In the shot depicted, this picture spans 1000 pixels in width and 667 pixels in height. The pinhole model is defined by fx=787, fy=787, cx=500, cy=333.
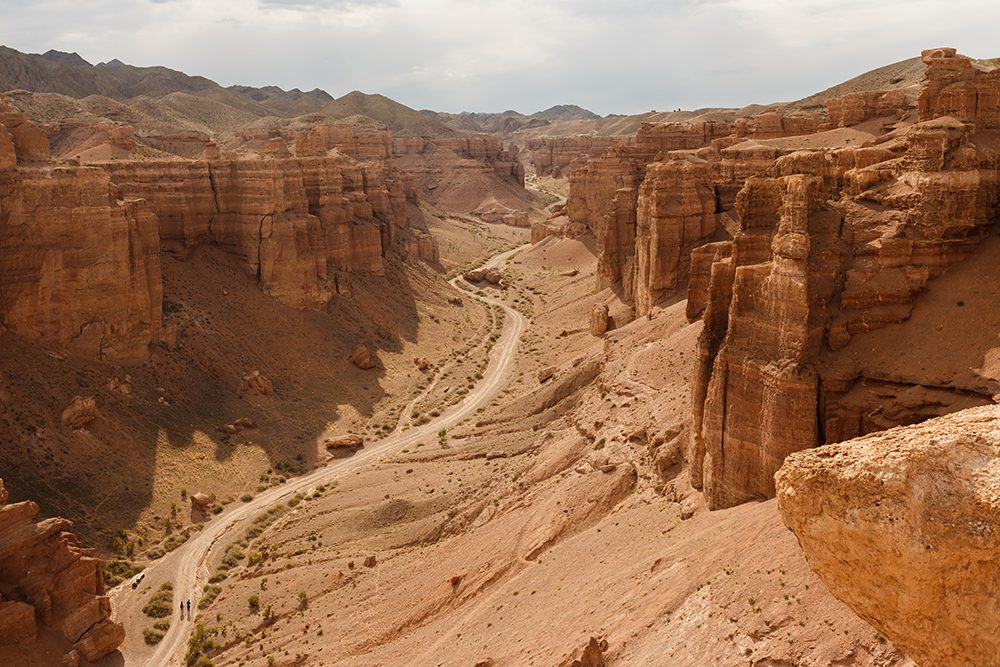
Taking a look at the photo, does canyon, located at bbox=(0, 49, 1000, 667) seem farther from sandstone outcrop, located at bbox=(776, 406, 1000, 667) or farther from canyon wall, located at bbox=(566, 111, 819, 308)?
canyon wall, located at bbox=(566, 111, 819, 308)

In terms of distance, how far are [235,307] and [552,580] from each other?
39061 mm

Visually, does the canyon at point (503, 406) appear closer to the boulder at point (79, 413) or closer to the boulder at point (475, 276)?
the boulder at point (79, 413)

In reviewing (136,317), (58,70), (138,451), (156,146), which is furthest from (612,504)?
(58,70)

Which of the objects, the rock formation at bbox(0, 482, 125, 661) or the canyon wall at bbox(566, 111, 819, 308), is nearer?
the rock formation at bbox(0, 482, 125, 661)

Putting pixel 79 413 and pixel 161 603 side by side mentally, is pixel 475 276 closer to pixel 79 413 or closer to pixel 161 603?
pixel 79 413

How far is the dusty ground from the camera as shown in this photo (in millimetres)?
19531

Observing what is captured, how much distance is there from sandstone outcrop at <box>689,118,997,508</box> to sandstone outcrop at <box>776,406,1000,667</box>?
12944 millimetres

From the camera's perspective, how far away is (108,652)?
29906 millimetres

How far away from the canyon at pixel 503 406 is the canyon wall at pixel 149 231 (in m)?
0.19

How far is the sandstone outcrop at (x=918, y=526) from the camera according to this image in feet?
28.9

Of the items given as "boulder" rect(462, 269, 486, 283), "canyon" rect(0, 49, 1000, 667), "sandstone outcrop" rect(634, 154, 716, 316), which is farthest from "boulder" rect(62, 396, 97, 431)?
"boulder" rect(462, 269, 486, 283)

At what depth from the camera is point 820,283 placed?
2334 cm

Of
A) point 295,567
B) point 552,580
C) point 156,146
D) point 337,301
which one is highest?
point 156,146

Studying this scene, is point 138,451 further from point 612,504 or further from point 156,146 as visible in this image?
point 156,146
